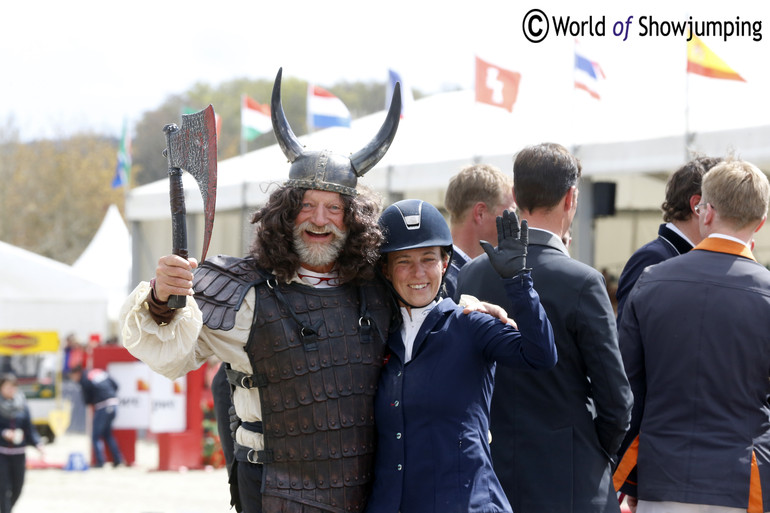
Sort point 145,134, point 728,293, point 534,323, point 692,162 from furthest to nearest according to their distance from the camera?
point 145,134 → point 692,162 → point 728,293 → point 534,323

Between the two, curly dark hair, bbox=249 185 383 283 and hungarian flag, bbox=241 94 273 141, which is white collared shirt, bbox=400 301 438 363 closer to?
curly dark hair, bbox=249 185 383 283

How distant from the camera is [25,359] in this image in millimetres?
15766

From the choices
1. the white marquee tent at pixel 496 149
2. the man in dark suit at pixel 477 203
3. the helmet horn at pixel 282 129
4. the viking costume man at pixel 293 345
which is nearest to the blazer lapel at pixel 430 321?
the viking costume man at pixel 293 345

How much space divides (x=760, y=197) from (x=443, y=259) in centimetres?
105

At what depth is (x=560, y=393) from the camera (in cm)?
304

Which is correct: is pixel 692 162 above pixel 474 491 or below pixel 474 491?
above

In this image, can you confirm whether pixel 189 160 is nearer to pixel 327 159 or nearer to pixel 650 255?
pixel 327 159

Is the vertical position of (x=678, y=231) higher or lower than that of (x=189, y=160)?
lower

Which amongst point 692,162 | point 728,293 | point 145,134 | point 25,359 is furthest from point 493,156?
point 145,134

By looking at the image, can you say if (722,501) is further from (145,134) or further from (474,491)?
(145,134)

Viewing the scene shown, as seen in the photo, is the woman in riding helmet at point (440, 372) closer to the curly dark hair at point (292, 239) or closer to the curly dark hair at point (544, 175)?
the curly dark hair at point (292, 239)

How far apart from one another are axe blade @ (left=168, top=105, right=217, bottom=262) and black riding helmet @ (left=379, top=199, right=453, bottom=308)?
569 mm

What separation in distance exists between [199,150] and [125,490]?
9087 millimetres

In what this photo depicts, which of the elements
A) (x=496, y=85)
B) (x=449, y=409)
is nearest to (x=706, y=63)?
(x=496, y=85)
